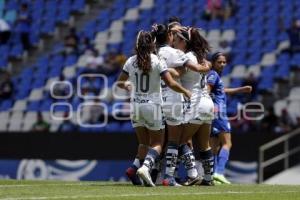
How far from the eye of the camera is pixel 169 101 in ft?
40.3

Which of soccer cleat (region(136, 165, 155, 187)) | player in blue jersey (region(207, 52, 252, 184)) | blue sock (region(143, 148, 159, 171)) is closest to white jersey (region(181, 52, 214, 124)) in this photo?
blue sock (region(143, 148, 159, 171))

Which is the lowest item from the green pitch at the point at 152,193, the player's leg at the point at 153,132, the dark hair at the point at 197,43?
the green pitch at the point at 152,193

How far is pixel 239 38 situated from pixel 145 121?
13577 mm

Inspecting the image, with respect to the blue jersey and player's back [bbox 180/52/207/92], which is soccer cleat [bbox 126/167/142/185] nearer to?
player's back [bbox 180/52/207/92]

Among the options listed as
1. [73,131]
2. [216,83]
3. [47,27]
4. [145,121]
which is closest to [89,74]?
[73,131]

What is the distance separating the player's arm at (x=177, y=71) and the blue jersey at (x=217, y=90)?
4.51 feet

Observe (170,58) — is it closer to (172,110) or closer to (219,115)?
(172,110)

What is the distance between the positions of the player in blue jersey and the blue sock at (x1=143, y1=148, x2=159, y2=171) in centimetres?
220

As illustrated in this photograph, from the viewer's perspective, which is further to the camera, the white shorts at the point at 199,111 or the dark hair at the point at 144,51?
the white shorts at the point at 199,111

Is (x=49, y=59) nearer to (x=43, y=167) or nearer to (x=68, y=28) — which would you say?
(x=68, y=28)

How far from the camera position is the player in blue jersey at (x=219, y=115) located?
548 inches

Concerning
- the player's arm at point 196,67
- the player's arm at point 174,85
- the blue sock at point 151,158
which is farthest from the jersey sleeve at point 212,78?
the blue sock at point 151,158

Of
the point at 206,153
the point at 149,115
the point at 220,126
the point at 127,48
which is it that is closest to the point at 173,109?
the point at 149,115

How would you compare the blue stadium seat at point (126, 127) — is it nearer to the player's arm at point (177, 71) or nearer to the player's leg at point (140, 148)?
the player's leg at point (140, 148)
